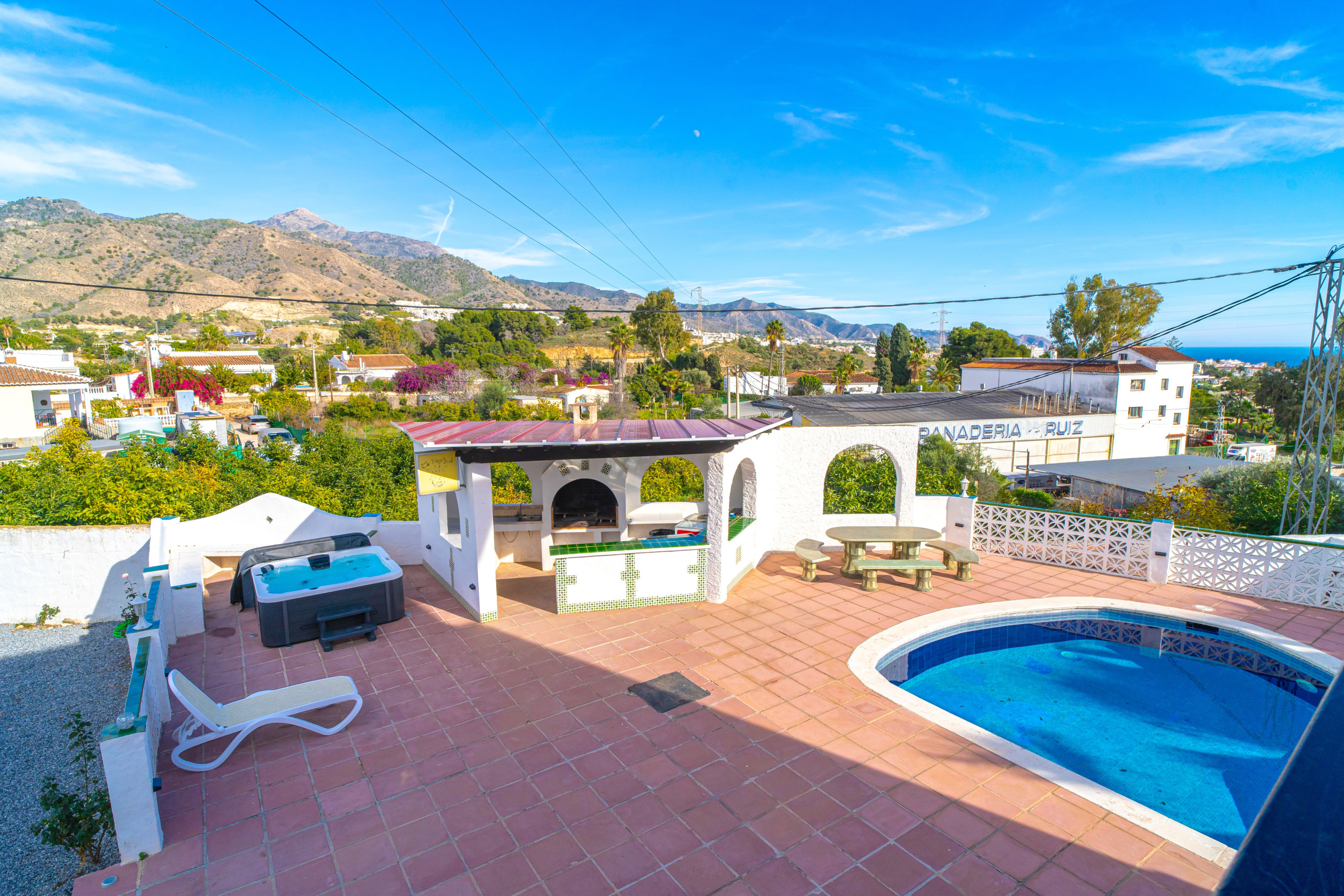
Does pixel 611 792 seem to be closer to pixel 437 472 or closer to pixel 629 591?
pixel 629 591

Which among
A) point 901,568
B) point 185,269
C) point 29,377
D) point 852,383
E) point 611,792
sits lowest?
point 611,792

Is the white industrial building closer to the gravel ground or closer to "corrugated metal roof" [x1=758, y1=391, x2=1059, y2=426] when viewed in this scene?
"corrugated metal roof" [x1=758, y1=391, x2=1059, y2=426]

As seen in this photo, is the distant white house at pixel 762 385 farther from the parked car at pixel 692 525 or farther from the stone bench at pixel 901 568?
the stone bench at pixel 901 568

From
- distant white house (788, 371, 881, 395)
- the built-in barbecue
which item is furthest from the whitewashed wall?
distant white house (788, 371, 881, 395)

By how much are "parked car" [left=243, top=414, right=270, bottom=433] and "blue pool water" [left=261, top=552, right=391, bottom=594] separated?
33.5 m

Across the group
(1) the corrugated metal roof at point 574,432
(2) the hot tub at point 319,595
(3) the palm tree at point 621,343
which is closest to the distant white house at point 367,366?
(3) the palm tree at point 621,343

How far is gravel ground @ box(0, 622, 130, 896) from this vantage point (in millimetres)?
4742

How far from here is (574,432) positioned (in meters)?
8.39

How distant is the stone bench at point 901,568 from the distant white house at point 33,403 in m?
36.4

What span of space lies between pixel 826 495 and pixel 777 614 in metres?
6.56

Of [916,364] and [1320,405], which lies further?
[916,364]

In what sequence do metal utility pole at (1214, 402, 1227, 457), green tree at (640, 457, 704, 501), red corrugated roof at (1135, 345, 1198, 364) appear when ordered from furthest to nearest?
red corrugated roof at (1135, 345, 1198, 364) → metal utility pole at (1214, 402, 1227, 457) → green tree at (640, 457, 704, 501)

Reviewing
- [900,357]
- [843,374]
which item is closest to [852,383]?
[900,357]

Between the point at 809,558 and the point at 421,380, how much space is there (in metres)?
47.0
